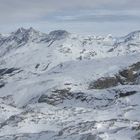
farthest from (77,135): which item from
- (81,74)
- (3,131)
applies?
(81,74)

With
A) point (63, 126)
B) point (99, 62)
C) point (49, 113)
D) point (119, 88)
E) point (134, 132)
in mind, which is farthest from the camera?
point (99, 62)

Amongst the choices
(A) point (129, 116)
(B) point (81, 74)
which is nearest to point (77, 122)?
(A) point (129, 116)

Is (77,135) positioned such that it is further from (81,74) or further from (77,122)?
(81,74)

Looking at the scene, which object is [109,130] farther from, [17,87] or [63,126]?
[17,87]

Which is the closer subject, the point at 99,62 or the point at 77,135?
the point at 77,135

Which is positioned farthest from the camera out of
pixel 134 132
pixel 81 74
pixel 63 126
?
pixel 81 74

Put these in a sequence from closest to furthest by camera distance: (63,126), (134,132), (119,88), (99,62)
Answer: (134,132), (63,126), (119,88), (99,62)

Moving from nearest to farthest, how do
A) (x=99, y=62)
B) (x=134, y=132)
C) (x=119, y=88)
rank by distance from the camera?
(x=134, y=132) < (x=119, y=88) < (x=99, y=62)

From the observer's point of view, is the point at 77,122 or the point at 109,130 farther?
the point at 77,122
